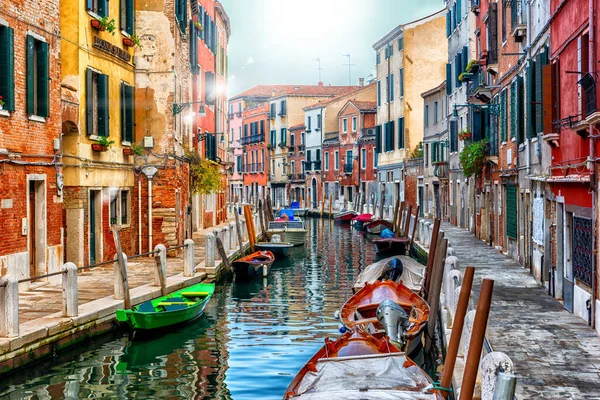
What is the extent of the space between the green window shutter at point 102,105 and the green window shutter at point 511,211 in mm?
10061

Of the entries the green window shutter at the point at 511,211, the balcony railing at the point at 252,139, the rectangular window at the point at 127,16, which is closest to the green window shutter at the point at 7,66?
the rectangular window at the point at 127,16

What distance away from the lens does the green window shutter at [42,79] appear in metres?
14.7

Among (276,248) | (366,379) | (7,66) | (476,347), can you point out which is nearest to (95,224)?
(7,66)

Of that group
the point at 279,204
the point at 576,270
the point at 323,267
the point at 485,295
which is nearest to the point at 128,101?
the point at 323,267

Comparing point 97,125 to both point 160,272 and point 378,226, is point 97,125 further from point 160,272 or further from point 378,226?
point 378,226

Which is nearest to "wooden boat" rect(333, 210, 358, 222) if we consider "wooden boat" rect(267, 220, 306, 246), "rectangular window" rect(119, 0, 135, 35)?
"wooden boat" rect(267, 220, 306, 246)

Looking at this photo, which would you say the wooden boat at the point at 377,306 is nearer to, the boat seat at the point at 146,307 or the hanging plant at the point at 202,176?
the boat seat at the point at 146,307

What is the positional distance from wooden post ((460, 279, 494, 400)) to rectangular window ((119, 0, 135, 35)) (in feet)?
47.9

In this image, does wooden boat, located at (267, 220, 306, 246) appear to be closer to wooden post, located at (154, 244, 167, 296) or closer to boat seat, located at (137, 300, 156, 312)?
wooden post, located at (154, 244, 167, 296)

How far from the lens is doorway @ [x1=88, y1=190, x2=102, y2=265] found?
60.1ft

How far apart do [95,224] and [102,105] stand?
2722 millimetres

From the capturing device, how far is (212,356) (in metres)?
12.4

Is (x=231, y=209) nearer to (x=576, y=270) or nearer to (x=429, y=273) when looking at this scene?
(x=429, y=273)

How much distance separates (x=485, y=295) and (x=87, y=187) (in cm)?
1230
